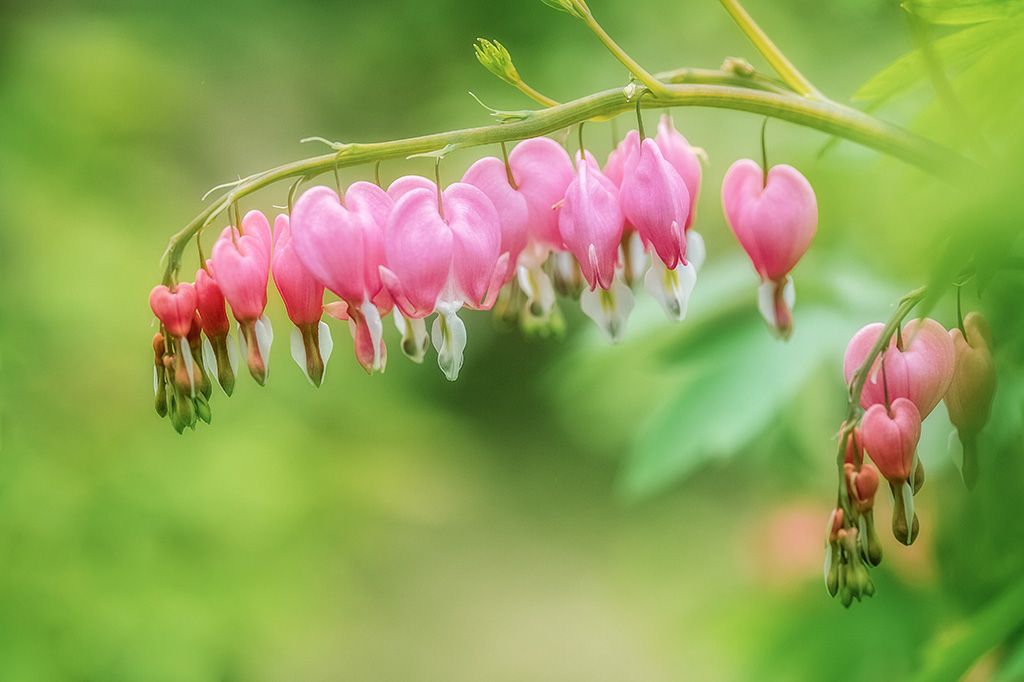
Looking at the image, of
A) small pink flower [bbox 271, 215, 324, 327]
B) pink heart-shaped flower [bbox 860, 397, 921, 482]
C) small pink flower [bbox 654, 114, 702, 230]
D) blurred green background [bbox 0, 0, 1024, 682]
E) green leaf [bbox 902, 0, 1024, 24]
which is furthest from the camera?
blurred green background [bbox 0, 0, 1024, 682]

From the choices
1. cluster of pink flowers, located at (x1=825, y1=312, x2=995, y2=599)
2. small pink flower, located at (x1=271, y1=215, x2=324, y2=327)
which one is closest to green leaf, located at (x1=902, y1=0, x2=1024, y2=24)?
cluster of pink flowers, located at (x1=825, y1=312, x2=995, y2=599)

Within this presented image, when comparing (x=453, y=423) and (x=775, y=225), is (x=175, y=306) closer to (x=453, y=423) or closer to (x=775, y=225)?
(x=775, y=225)

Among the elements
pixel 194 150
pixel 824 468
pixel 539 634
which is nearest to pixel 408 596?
pixel 539 634

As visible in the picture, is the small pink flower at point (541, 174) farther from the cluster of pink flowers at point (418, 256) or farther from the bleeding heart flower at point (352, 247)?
the bleeding heart flower at point (352, 247)

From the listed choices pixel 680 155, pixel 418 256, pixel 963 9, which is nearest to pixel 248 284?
pixel 418 256

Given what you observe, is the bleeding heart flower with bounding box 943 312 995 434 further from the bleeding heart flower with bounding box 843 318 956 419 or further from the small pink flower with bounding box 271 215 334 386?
the small pink flower with bounding box 271 215 334 386

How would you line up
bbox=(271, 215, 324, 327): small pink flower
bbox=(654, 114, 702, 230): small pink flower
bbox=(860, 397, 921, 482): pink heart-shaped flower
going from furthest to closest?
bbox=(654, 114, 702, 230): small pink flower
bbox=(271, 215, 324, 327): small pink flower
bbox=(860, 397, 921, 482): pink heart-shaped flower
